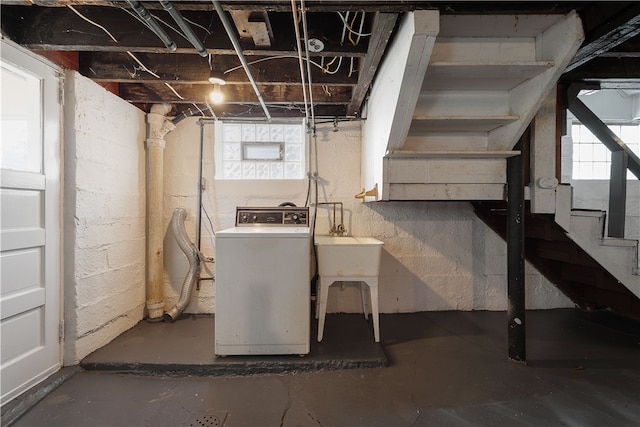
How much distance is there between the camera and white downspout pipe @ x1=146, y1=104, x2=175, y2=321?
2.29m

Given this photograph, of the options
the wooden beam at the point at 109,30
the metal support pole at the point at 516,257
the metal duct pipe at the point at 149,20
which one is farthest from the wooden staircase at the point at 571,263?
the metal duct pipe at the point at 149,20

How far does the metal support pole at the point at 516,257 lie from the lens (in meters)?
1.64

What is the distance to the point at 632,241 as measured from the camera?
167 centimetres

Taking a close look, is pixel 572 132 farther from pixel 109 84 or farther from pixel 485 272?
pixel 109 84

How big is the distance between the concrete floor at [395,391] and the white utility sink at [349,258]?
1.73 feet

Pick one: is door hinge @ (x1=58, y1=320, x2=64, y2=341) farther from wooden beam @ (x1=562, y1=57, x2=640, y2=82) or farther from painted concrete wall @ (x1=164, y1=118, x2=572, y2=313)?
wooden beam @ (x1=562, y1=57, x2=640, y2=82)

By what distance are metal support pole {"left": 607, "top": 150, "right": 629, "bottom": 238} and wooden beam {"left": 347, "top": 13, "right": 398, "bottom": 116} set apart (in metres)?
1.78

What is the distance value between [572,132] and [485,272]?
2079mm

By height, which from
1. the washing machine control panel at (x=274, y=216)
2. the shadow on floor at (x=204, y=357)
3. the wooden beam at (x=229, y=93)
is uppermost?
the wooden beam at (x=229, y=93)

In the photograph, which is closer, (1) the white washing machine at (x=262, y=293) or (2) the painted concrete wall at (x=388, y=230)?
(1) the white washing machine at (x=262, y=293)

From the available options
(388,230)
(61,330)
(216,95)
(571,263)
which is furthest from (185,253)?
(571,263)

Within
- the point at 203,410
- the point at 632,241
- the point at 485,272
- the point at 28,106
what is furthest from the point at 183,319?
the point at 632,241

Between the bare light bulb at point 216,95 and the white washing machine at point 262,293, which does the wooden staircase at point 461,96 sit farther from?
the bare light bulb at point 216,95

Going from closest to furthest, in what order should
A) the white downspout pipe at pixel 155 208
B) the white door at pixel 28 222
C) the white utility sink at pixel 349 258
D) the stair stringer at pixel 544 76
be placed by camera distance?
the stair stringer at pixel 544 76, the white door at pixel 28 222, the white utility sink at pixel 349 258, the white downspout pipe at pixel 155 208
